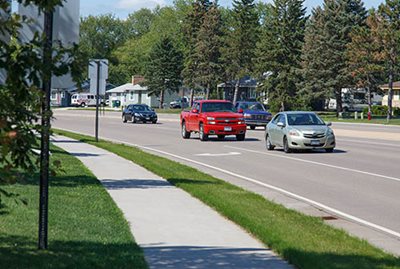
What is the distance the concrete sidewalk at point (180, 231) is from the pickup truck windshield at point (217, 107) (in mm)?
19110

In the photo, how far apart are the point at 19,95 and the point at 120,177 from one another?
1156 centimetres

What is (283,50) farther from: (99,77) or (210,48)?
(99,77)

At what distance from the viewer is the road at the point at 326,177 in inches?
468

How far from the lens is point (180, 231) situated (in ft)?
32.0

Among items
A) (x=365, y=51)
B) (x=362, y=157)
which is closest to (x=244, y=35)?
(x=365, y=51)

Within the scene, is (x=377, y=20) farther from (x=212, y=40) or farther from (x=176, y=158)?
(x=176, y=158)

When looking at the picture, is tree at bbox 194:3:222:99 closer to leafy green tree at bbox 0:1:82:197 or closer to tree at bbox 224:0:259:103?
tree at bbox 224:0:259:103

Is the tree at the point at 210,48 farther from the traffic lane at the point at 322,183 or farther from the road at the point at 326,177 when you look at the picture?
the traffic lane at the point at 322,183

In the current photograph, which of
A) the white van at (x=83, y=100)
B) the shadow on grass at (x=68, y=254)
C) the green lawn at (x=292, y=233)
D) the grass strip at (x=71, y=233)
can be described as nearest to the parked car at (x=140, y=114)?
the green lawn at (x=292, y=233)

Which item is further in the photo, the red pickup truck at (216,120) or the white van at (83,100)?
the white van at (83,100)

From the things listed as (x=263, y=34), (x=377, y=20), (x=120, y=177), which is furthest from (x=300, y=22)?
(x=120, y=177)

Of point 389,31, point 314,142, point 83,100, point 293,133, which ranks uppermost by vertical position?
point 389,31

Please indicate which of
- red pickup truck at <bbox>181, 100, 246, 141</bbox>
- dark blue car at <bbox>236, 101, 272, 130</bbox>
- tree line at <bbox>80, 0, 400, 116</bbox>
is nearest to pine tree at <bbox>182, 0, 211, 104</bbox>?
tree line at <bbox>80, 0, 400, 116</bbox>

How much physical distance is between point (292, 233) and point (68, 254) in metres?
2.99
